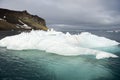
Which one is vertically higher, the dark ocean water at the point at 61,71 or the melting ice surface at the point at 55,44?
the melting ice surface at the point at 55,44

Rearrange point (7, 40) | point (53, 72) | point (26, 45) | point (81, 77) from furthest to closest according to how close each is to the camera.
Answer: point (7, 40) → point (26, 45) → point (53, 72) → point (81, 77)

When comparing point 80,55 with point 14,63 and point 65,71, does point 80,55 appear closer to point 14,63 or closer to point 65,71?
point 65,71

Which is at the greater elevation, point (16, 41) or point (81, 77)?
point (16, 41)

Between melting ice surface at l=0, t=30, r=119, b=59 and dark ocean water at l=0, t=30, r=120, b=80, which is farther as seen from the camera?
melting ice surface at l=0, t=30, r=119, b=59

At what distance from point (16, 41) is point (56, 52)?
405 inches

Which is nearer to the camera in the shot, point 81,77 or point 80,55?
point 81,77

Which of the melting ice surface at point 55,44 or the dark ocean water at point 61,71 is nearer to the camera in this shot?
the dark ocean water at point 61,71

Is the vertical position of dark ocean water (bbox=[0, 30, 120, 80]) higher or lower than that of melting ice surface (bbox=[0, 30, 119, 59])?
lower

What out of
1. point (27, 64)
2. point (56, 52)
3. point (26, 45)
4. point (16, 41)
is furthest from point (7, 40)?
point (27, 64)

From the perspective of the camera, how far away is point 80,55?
2619 centimetres

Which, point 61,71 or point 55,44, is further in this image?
point 55,44

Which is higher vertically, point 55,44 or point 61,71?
point 55,44

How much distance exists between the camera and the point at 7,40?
3431 cm

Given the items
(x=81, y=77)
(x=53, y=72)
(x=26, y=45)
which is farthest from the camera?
(x=26, y=45)
